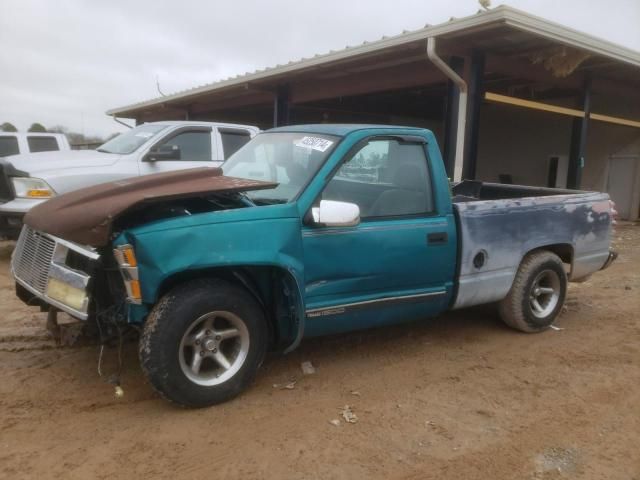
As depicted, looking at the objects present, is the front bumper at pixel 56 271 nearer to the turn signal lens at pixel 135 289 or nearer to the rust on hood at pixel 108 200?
the rust on hood at pixel 108 200

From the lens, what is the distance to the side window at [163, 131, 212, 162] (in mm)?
7661

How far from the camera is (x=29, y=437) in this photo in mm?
2891

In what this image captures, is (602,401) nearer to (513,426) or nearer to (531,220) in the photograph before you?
(513,426)

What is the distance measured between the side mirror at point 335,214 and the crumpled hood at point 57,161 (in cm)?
459

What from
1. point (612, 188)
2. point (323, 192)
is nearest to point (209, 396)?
point (323, 192)

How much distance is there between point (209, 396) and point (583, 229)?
385 cm

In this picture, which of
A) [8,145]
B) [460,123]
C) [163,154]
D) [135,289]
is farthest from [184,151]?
[135,289]

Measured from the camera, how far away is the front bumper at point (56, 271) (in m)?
3.06

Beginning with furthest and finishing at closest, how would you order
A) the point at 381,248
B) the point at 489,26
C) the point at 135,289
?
the point at 489,26 < the point at 381,248 < the point at 135,289

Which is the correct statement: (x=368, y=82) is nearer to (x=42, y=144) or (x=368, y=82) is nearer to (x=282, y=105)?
(x=282, y=105)

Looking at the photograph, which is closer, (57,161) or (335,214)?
(335,214)

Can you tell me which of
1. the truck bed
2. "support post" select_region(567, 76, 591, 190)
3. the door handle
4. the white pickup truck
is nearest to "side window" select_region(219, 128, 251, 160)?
the white pickup truck

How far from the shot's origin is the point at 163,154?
6711mm

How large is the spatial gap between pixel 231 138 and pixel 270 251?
17.3ft
